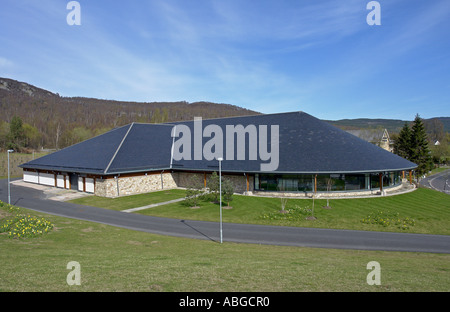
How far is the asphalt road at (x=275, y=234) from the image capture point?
16.8m

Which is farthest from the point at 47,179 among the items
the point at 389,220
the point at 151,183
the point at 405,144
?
the point at 405,144

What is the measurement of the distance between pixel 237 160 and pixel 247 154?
1.50 meters

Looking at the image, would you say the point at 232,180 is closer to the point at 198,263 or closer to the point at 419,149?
the point at 198,263

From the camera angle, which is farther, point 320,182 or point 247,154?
point 247,154

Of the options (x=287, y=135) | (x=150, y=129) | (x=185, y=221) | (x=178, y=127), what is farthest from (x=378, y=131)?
(x=185, y=221)

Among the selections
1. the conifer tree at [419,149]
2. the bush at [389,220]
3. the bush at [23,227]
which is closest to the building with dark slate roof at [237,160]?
the bush at [389,220]

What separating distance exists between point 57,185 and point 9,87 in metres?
204

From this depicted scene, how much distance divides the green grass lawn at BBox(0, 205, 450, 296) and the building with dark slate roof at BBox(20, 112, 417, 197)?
15586 millimetres

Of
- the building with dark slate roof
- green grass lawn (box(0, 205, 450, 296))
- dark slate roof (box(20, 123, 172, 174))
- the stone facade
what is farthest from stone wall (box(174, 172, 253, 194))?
green grass lawn (box(0, 205, 450, 296))

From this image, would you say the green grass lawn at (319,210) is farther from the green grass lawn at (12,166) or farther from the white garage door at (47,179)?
the green grass lawn at (12,166)

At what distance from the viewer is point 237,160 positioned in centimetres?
3366

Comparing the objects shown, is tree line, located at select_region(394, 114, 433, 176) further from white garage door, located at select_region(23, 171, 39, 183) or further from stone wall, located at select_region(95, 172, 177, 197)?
white garage door, located at select_region(23, 171, 39, 183)

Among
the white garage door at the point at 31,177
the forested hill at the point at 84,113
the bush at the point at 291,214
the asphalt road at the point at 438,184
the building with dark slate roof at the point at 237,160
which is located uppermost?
the forested hill at the point at 84,113

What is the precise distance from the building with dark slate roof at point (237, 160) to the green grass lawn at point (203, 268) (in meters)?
15.6
